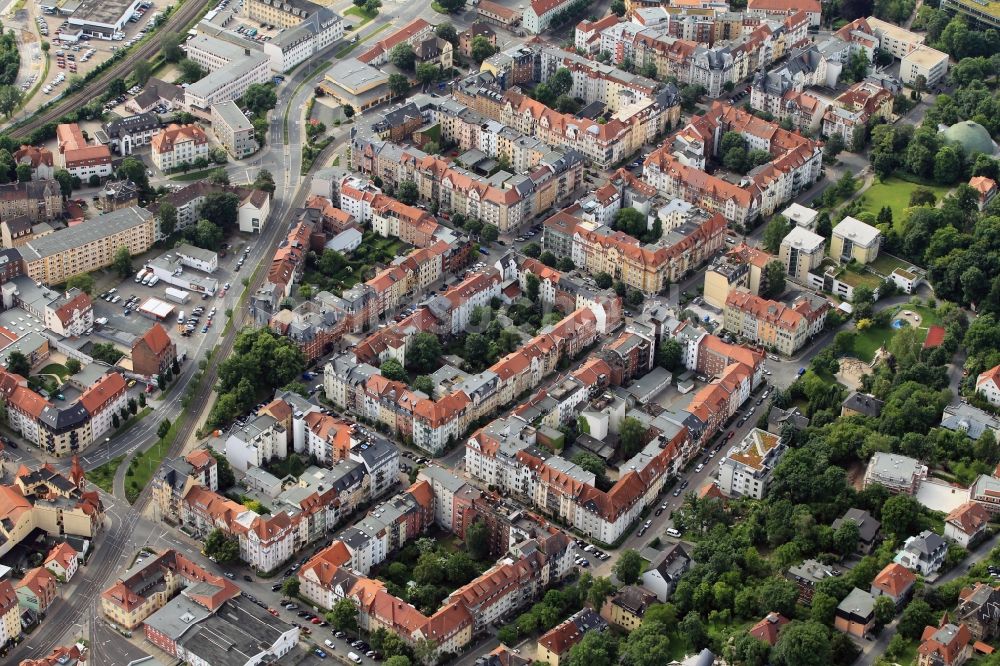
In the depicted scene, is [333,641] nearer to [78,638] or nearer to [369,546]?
[369,546]

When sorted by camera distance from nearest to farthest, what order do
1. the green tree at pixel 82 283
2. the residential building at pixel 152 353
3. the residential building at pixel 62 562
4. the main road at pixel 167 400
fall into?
the main road at pixel 167 400 < the residential building at pixel 62 562 < the residential building at pixel 152 353 < the green tree at pixel 82 283

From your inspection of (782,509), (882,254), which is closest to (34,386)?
(782,509)

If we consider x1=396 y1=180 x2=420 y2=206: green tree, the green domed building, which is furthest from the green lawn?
x1=396 y1=180 x2=420 y2=206: green tree

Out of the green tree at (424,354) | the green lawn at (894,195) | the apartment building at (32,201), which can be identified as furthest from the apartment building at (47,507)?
the green lawn at (894,195)

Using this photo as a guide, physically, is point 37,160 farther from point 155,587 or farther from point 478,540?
point 478,540

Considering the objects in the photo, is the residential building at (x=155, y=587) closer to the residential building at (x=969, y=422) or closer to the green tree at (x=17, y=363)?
the green tree at (x=17, y=363)

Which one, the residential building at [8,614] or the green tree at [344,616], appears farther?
the green tree at [344,616]

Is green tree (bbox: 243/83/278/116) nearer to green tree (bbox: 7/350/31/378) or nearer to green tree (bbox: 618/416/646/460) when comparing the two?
green tree (bbox: 7/350/31/378)
